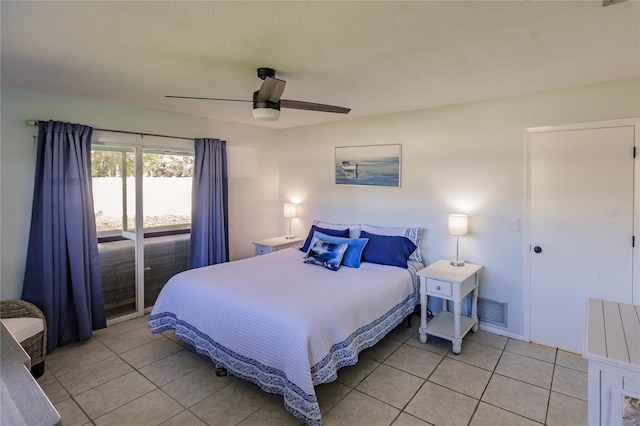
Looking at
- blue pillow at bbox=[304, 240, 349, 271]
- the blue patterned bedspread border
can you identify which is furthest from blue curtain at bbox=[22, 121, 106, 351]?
blue pillow at bbox=[304, 240, 349, 271]

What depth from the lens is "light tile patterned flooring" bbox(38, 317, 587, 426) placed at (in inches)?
89.0

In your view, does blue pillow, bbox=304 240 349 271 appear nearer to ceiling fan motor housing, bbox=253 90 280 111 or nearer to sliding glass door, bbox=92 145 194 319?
ceiling fan motor housing, bbox=253 90 280 111

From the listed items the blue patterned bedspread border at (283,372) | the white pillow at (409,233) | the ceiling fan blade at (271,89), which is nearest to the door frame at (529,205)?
the white pillow at (409,233)

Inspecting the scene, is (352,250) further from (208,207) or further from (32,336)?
(32,336)

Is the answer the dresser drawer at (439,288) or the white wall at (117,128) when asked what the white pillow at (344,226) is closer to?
the white wall at (117,128)

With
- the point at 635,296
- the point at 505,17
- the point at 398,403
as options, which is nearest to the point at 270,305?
the point at 398,403

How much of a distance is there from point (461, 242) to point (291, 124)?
9.35ft

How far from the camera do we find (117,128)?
364cm

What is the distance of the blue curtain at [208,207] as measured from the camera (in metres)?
4.27

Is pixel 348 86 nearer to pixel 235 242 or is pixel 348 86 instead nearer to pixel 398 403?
pixel 398 403

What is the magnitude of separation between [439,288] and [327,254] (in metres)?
1.16

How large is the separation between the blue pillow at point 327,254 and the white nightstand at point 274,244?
100 centimetres

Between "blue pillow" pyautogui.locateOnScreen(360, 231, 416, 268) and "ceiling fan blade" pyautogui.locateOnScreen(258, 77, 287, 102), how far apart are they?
6.50 ft

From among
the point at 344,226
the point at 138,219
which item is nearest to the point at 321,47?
the point at 344,226
